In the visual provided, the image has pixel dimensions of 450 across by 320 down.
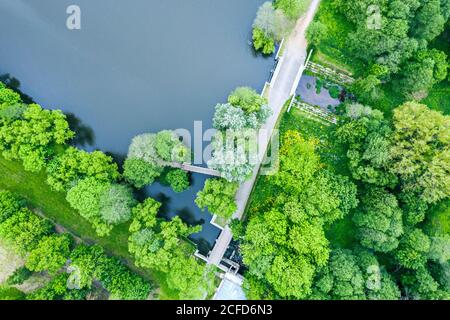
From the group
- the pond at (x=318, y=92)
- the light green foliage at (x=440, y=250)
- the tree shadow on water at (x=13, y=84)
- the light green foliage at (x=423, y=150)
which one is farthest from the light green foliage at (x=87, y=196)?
the light green foliage at (x=440, y=250)

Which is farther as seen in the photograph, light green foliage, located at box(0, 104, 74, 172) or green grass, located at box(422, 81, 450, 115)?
green grass, located at box(422, 81, 450, 115)

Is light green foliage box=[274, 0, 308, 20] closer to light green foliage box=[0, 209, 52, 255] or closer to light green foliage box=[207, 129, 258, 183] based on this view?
light green foliage box=[207, 129, 258, 183]

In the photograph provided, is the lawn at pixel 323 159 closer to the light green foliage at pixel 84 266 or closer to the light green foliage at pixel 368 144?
the light green foliage at pixel 368 144

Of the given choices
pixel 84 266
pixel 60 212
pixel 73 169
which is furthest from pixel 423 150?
pixel 60 212

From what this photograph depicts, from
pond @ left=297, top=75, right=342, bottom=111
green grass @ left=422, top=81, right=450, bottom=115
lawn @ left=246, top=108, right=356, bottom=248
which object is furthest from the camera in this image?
green grass @ left=422, top=81, right=450, bottom=115

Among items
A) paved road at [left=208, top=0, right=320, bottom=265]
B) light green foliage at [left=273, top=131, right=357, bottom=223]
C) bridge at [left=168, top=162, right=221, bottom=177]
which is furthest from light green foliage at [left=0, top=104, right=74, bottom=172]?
light green foliage at [left=273, top=131, right=357, bottom=223]

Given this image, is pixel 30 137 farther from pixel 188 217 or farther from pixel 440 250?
pixel 440 250

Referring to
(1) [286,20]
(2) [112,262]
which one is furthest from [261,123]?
(2) [112,262]
